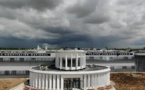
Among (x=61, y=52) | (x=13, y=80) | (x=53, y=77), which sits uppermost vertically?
(x=61, y=52)

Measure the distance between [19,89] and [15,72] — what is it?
27731 mm

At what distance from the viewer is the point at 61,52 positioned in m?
55.4

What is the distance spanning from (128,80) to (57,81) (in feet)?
122

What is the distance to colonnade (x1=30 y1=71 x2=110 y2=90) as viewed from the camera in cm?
4938

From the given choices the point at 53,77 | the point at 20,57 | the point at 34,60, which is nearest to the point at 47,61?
the point at 34,60

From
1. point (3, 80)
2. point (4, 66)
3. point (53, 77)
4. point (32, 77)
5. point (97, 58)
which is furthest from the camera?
point (97, 58)

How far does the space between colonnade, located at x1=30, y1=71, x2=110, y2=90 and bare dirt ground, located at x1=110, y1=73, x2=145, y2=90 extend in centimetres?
1426

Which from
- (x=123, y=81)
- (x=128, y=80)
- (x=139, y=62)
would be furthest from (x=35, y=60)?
(x=139, y=62)

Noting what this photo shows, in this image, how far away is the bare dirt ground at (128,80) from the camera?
65.6 meters

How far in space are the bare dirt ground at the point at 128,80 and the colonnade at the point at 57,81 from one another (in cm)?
1426

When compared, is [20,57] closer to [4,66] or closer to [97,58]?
[4,66]

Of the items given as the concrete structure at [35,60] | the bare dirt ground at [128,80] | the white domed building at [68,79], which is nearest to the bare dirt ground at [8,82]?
the concrete structure at [35,60]

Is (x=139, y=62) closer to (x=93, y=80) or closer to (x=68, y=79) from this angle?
(x=93, y=80)

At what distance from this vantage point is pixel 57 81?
49281 mm
